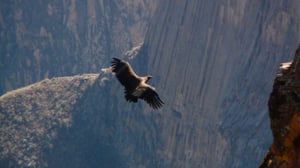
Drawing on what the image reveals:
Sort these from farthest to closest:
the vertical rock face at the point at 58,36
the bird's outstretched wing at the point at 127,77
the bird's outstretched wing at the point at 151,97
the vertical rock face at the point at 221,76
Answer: the vertical rock face at the point at 58,36
the vertical rock face at the point at 221,76
the bird's outstretched wing at the point at 127,77
the bird's outstretched wing at the point at 151,97

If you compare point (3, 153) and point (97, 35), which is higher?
point (97, 35)

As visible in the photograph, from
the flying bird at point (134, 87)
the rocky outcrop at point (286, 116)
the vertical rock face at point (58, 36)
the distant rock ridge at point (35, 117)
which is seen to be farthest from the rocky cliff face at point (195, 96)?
the rocky outcrop at point (286, 116)

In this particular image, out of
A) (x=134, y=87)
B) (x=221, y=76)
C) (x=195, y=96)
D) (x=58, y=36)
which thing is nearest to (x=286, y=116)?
(x=134, y=87)

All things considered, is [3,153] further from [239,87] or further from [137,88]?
[137,88]

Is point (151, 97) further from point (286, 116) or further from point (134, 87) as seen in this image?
point (286, 116)

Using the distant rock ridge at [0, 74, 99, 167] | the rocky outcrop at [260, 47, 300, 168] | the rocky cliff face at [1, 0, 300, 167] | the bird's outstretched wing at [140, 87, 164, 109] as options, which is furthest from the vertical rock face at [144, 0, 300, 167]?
the rocky outcrop at [260, 47, 300, 168]

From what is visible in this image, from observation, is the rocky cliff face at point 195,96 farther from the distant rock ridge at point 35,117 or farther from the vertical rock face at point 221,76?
the distant rock ridge at point 35,117

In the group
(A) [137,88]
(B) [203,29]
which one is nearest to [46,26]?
(B) [203,29]
